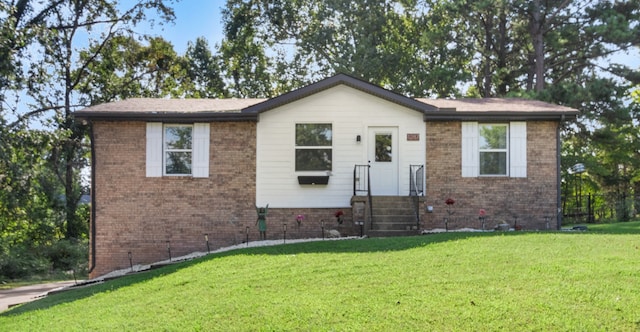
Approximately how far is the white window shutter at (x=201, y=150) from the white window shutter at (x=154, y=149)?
0.86 meters

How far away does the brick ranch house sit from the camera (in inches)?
579

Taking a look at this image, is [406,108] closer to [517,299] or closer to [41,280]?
[517,299]

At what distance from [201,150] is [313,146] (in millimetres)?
2772

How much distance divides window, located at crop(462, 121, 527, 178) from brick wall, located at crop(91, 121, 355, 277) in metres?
3.37

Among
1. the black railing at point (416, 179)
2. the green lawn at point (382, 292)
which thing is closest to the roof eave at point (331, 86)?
the black railing at point (416, 179)

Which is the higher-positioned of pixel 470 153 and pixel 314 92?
pixel 314 92

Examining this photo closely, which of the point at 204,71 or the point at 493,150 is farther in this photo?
the point at 204,71

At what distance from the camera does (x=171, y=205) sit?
14.8 m

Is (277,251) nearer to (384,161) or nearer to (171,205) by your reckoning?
(171,205)

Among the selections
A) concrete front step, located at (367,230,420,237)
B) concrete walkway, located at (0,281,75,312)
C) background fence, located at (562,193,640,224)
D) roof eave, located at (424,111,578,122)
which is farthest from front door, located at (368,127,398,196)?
background fence, located at (562,193,640,224)

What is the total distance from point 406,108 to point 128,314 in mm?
9209

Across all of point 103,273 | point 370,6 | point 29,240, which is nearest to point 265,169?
point 103,273

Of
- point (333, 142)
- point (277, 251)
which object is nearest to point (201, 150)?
point (333, 142)

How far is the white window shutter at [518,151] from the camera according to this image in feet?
49.0
